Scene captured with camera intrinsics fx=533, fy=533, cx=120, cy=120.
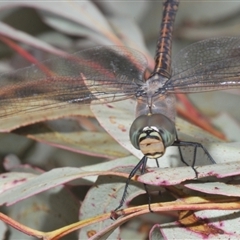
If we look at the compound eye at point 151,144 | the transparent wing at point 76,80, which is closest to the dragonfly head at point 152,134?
the compound eye at point 151,144

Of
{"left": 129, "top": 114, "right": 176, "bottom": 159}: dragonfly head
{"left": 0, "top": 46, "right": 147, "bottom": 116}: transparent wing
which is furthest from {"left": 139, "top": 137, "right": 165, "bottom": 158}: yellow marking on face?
{"left": 0, "top": 46, "right": 147, "bottom": 116}: transparent wing

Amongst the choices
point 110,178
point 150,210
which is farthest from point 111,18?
point 150,210

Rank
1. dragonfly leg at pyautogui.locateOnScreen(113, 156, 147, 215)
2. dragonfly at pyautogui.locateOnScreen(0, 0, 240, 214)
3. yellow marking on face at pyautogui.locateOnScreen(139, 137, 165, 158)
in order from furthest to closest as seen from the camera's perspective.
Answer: dragonfly at pyautogui.locateOnScreen(0, 0, 240, 214)
yellow marking on face at pyautogui.locateOnScreen(139, 137, 165, 158)
dragonfly leg at pyautogui.locateOnScreen(113, 156, 147, 215)

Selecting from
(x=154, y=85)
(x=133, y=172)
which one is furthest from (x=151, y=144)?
(x=154, y=85)

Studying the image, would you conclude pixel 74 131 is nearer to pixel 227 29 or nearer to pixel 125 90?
pixel 125 90

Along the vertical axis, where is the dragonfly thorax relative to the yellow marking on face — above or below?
above

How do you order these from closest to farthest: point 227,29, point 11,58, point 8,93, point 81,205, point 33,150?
point 81,205 < point 8,93 < point 33,150 < point 11,58 < point 227,29

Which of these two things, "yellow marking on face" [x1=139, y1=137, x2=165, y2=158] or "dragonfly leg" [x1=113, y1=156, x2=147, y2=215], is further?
"yellow marking on face" [x1=139, y1=137, x2=165, y2=158]

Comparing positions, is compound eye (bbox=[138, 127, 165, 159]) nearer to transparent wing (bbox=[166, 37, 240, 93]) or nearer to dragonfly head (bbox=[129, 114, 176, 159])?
dragonfly head (bbox=[129, 114, 176, 159])
